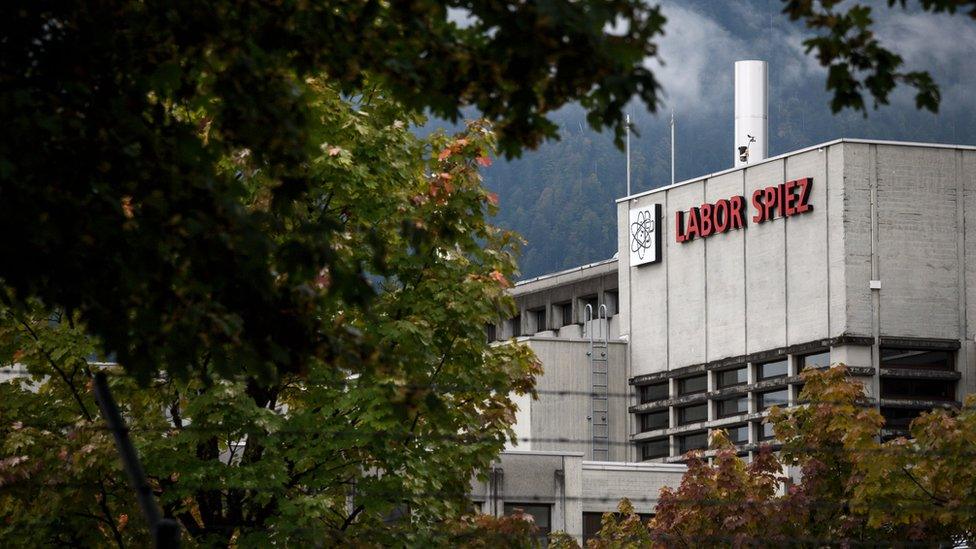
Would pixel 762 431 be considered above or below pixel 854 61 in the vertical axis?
above

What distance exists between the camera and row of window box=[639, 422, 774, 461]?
218 ft

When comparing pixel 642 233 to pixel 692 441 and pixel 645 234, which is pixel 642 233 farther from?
pixel 692 441

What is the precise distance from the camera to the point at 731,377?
6888 centimetres

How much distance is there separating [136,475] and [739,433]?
56.4 m

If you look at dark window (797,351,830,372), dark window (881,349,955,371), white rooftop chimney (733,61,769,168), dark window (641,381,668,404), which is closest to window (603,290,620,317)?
white rooftop chimney (733,61,769,168)

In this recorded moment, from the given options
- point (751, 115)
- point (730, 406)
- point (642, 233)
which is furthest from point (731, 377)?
point (751, 115)

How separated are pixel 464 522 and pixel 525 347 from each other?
302cm

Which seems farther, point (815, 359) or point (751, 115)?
point (751, 115)

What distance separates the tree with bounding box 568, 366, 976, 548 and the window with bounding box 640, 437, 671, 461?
29871 millimetres

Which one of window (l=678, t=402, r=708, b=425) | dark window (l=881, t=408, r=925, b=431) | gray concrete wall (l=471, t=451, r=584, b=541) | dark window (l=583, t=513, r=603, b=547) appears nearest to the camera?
gray concrete wall (l=471, t=451, r=584, b=541)

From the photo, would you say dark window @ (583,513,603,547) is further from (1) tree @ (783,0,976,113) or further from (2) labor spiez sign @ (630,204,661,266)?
(1) tree @ (783,0,976,113)

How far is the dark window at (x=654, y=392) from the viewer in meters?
71.8

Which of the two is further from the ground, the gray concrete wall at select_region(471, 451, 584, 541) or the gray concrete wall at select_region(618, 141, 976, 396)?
the gray concrete wall at select_region(618, 141, 976, 396)

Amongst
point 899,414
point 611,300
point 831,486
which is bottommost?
point 831,486
